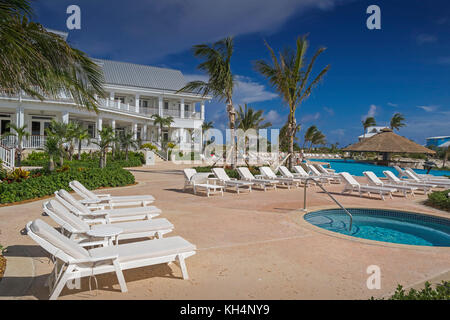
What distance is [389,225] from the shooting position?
7562 mm

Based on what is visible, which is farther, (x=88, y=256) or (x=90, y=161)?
(x=90, y=161)

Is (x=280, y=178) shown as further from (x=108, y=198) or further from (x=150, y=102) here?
(x=150, y=102)

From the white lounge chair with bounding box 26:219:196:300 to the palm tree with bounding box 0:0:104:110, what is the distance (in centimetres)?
265

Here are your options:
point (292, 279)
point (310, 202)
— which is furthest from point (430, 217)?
point (292, 279)

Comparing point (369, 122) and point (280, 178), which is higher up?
point (369, 122)

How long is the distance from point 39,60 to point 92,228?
277 cm

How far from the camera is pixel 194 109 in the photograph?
37.2m

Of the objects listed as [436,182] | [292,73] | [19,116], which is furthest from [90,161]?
[436,182]

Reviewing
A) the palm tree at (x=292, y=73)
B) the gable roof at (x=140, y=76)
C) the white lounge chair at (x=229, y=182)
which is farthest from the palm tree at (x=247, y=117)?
the white lounge chair at (x=229, y=182)

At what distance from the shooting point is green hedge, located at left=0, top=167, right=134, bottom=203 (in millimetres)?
7922

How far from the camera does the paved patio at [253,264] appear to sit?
3.30 meters

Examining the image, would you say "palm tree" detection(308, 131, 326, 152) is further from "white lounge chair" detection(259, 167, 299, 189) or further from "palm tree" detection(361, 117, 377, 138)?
"white lounge chair" detection(259, 167, 299, 189)

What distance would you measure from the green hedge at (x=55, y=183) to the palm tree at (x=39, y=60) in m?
3.33

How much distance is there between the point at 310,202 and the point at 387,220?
2.18 meters
